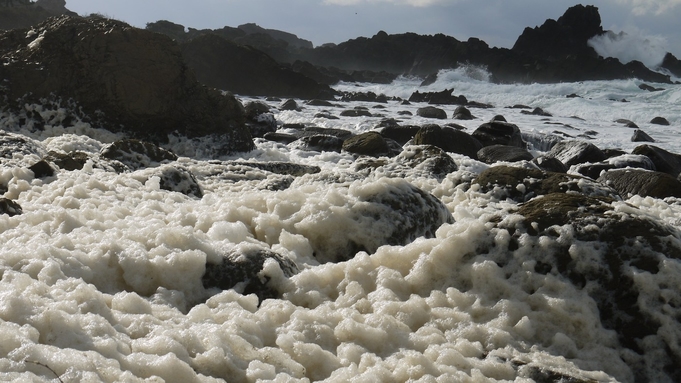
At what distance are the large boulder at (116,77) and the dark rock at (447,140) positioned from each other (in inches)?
147

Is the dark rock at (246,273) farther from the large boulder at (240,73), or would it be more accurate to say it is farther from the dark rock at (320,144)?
the large boulder at (240,73)

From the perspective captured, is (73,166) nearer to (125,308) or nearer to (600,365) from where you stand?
(125,308)

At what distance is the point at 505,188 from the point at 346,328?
3.86 meters

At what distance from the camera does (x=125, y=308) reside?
8.53ft

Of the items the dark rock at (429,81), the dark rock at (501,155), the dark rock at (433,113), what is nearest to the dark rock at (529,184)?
the dark rock at (501,155)

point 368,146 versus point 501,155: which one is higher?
point 368,146

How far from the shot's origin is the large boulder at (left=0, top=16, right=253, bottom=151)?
10.7 metres

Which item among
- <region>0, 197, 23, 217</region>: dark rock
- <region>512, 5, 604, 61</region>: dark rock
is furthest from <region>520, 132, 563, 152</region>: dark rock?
<region>512, 5, 604, 61</region>: dark rock

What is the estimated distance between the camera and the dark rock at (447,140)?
490 inches

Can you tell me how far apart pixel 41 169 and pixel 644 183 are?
25.6 ft

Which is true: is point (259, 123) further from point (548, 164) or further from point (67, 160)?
point (67, 160)

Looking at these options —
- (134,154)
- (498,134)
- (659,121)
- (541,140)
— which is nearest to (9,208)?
(134,154)

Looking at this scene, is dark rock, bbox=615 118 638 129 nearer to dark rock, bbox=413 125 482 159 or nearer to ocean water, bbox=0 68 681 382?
dark rock, bbox=413 125 482 159

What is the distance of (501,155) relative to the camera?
12.3 metres
